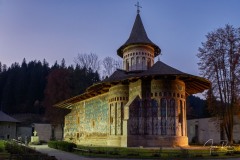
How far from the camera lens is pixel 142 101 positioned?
2508cm

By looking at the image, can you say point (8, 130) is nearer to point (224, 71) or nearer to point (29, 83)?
point (29, 83)

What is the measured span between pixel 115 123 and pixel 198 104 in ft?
221

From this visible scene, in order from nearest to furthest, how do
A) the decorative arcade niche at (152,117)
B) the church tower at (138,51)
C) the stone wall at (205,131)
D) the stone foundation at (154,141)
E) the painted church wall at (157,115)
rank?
the stone foundation at (154,141) < the painted church wall at (157,115) < the decorative arcade niche at (152,117) < the church tower at (138,51) < the stone wall at (205,131)

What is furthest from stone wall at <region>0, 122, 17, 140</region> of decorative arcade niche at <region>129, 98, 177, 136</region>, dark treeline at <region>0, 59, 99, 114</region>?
decorative arcade niche at <region>129, 98, 177, 136</region>

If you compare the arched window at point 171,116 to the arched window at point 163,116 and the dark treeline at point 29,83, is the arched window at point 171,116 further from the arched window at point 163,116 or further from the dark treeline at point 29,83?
the dark treeline at point 29,83

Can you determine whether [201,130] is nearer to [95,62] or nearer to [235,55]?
[235,55]

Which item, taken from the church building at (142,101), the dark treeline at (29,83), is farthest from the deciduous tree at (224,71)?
the dark treeline at (29,83)

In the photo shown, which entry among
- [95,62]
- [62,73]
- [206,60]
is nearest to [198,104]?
[95,62]

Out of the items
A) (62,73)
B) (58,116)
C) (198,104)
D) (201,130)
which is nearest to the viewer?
(201,130)

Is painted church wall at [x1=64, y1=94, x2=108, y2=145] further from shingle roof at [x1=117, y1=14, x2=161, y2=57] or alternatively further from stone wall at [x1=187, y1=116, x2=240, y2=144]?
stone wall at [x1=187, y1=116, x2=240, y2=144]

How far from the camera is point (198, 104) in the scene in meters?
90.4

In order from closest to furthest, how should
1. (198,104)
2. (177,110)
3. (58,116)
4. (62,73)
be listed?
(177,110)
(58,116)
(62,73)
(198,104)

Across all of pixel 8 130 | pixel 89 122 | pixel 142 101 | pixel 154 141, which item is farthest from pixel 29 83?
pixel 154 141

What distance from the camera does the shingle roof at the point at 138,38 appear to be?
31.0 meters
